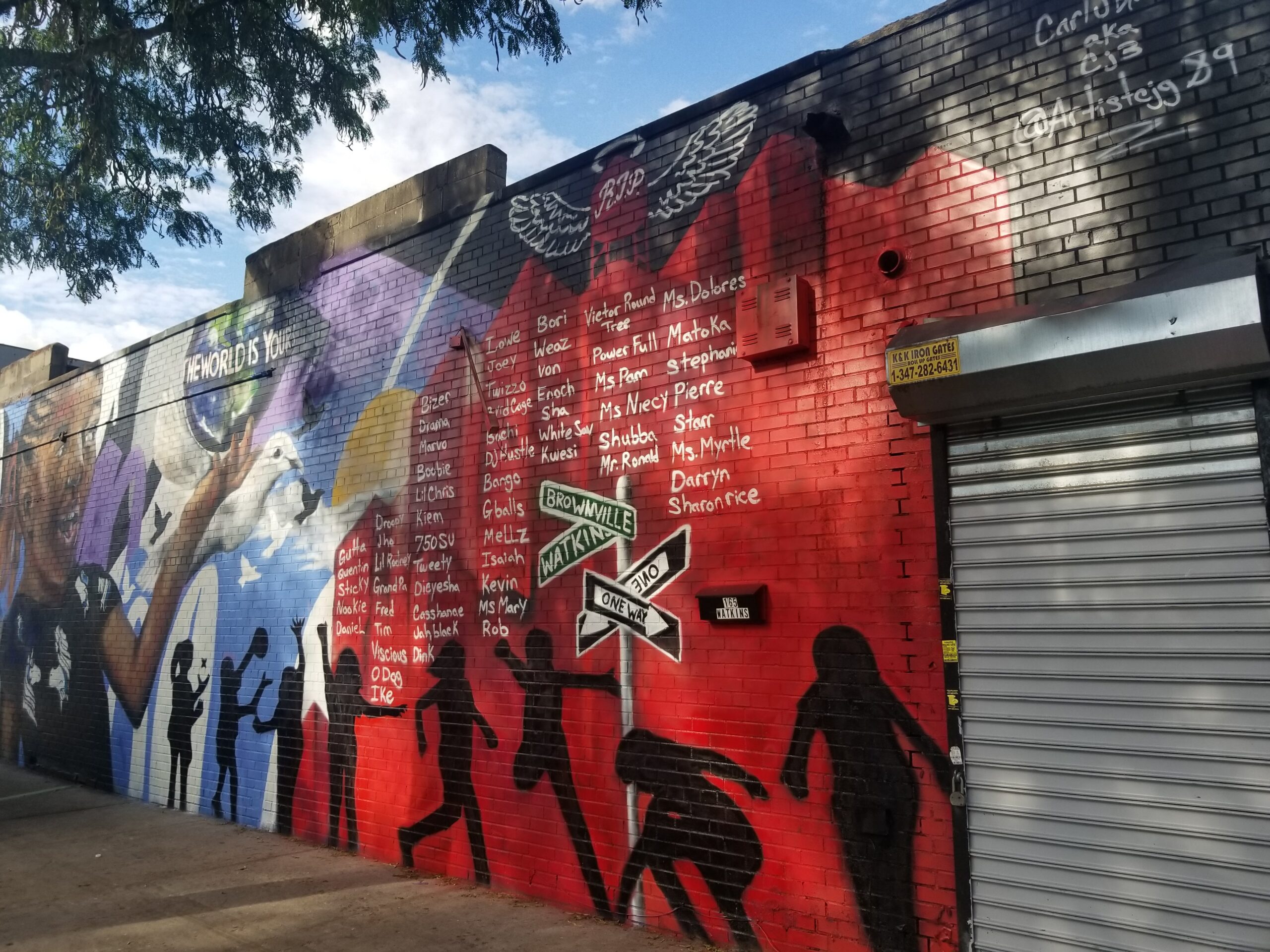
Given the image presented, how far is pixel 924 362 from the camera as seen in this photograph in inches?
169

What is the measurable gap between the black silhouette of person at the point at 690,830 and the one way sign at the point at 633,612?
1.85ft

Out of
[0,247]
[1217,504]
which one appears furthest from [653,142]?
[0,247]

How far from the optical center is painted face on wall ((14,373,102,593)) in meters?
11.9

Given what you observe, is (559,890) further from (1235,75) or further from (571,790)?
(1235,75)

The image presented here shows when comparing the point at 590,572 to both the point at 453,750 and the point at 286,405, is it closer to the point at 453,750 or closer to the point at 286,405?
the point at 453,750

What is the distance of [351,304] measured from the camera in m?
8.23

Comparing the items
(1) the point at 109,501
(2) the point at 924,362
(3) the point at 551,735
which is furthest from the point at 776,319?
(1) the point at 109,501

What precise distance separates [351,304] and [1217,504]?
6.98m

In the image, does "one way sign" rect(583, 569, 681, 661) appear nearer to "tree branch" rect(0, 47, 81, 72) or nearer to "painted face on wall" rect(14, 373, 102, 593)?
"tree branch" rect(0, 47, 81, 72)

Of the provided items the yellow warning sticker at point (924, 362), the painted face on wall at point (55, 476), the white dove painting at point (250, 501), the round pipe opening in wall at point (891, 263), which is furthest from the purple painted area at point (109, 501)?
the yellow warning sticker at point (924, 362)

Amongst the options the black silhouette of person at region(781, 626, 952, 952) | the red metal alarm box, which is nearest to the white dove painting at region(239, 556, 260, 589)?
the red metal alarm box

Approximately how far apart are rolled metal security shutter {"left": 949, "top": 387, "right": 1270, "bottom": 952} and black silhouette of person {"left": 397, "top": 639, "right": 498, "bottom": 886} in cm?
357

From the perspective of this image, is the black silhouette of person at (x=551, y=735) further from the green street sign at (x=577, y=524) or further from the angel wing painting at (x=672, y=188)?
the angel wing painting at (x=672, y=188)

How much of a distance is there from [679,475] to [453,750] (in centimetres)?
286
